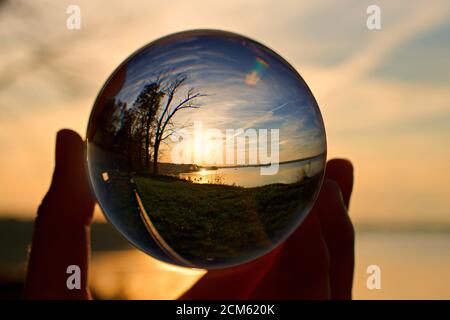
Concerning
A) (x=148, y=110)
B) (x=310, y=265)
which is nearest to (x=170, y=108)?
(x=148, y=110)

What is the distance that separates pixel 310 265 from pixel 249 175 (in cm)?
78

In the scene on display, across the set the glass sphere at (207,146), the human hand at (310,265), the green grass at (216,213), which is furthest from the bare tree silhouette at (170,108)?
the human hand at (310,265)

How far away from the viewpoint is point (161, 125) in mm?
2326

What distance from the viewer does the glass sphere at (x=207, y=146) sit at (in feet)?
7.54

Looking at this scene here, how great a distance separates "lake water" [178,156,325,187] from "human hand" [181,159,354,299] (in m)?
0.56

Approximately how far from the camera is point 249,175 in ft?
7.77

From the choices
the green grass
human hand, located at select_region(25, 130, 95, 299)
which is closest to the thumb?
human hand, located at select_region(25, 130, 95, 299)

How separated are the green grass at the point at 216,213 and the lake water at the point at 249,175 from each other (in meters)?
0.03

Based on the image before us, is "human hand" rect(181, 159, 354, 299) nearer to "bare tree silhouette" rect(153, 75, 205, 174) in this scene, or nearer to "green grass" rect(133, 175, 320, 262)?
"green grass" rect(133, 175, 320, 262)


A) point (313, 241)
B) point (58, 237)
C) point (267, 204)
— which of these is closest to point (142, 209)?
point (267, 204)

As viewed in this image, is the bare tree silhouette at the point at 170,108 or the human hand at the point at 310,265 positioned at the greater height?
the bare tree silhouette at the point at 170,108

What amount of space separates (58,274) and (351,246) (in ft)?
6.23

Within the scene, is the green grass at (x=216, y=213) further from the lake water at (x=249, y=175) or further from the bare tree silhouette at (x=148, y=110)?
the bare tree silhouette at (x=148, y=110)

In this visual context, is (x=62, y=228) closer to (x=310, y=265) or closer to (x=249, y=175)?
(x=249, y=175)
